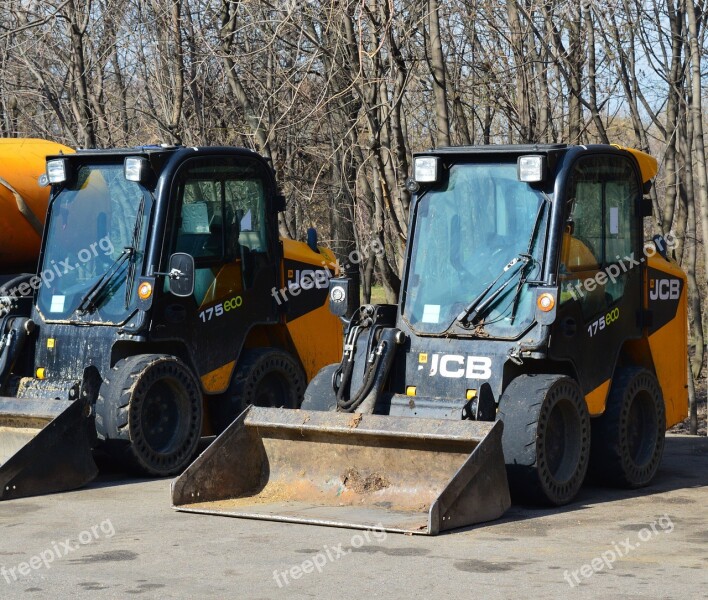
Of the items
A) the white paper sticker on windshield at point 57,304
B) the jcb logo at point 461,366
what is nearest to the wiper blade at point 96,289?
the white paper sticker on windshield at point 57,304

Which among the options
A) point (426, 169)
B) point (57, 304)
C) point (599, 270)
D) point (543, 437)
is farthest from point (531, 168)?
point (57, 304)

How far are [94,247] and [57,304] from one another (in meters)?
0.52

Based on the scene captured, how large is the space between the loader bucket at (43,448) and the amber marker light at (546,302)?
3180 mm

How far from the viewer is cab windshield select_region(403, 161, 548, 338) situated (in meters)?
8.10

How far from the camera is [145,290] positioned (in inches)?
359

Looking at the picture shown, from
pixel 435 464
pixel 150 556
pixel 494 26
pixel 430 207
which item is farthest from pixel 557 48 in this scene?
pixel 150 556

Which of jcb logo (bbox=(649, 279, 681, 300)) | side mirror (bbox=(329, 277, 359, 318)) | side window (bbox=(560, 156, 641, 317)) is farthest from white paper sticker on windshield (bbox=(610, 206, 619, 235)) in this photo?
side mirror (bbox=(329, 277, 359, 318))

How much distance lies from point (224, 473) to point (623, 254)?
10.7ft

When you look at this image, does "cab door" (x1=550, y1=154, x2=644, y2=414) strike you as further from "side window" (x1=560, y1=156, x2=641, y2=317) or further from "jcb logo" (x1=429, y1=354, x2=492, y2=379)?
"jcb logo" (x1=429, y1=354, x2=492, y2=379)

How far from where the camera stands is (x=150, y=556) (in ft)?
21.6

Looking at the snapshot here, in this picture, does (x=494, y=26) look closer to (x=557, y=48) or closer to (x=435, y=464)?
(x=557, y=48)

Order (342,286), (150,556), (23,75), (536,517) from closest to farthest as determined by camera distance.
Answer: (150,556)
(536,517)
(342,286)
(23,75)

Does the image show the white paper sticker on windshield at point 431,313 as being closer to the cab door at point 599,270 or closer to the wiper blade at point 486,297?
the wiper blade at point 486,297

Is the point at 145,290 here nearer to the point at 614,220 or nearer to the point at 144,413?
the point at 144,413
